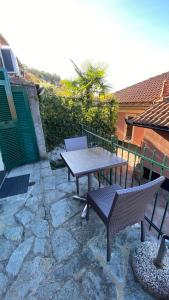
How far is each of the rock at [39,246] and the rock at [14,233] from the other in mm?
267

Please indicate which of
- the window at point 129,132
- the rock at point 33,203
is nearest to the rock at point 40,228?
the rock at point 33,203

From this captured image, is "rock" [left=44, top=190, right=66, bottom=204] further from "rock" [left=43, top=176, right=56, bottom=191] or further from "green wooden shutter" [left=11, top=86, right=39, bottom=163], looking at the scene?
"green wooden shutter" [left=11, top=86, right=39, bottom=163]

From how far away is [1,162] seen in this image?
3.66 m

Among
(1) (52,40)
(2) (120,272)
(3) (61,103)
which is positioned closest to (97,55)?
(3) (61,103)

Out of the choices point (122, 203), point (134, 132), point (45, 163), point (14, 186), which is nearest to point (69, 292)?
point (122, 203)

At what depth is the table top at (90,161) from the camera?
200cm

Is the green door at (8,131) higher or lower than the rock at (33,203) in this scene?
higher

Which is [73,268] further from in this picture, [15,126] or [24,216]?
[15,126]

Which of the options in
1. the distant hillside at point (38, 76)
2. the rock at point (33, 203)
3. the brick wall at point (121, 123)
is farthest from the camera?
the brick wall at point (121, 123)

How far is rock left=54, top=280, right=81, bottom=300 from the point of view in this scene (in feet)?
4.35

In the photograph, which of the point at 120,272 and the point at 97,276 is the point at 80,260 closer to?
the point at 97,276

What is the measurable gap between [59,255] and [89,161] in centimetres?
131

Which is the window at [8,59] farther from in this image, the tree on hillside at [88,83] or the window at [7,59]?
the tree on hillside at [88,83]

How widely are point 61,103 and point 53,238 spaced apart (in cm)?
400
